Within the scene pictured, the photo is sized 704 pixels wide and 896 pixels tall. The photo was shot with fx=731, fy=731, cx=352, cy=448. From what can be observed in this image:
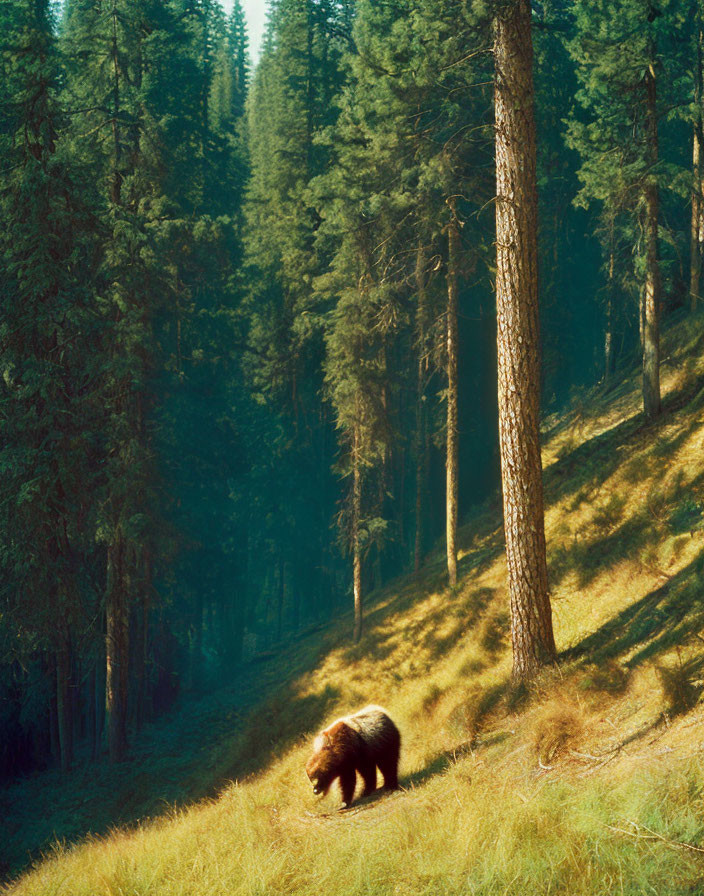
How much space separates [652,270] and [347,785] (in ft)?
49.7

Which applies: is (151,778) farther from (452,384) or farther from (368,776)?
(452,384)

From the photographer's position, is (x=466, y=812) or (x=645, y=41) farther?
(x=645, y=41)

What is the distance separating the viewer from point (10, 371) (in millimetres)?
16922

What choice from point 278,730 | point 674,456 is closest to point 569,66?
point 674,456

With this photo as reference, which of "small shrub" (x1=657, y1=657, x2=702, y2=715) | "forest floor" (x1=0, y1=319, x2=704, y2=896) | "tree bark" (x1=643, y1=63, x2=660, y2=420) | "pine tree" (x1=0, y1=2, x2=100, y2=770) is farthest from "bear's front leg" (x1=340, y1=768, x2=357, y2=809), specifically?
"tree bark" (x1=643, y1=63, x2=660, y2=420)

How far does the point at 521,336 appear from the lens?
30.5 feet

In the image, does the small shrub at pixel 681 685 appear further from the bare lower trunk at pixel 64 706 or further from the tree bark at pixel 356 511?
the bare lower trunk at pixel 64 706

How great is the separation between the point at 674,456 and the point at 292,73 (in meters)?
23.8

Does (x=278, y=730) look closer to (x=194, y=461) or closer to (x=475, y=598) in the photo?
(x=475, y=598)

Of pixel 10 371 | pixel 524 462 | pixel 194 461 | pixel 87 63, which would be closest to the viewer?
pixel 524 462

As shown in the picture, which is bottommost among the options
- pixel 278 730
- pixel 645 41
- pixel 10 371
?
pixel 278 730

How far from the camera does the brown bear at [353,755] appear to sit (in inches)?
327

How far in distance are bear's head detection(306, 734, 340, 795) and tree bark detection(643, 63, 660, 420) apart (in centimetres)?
1339

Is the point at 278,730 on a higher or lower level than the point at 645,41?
lower
